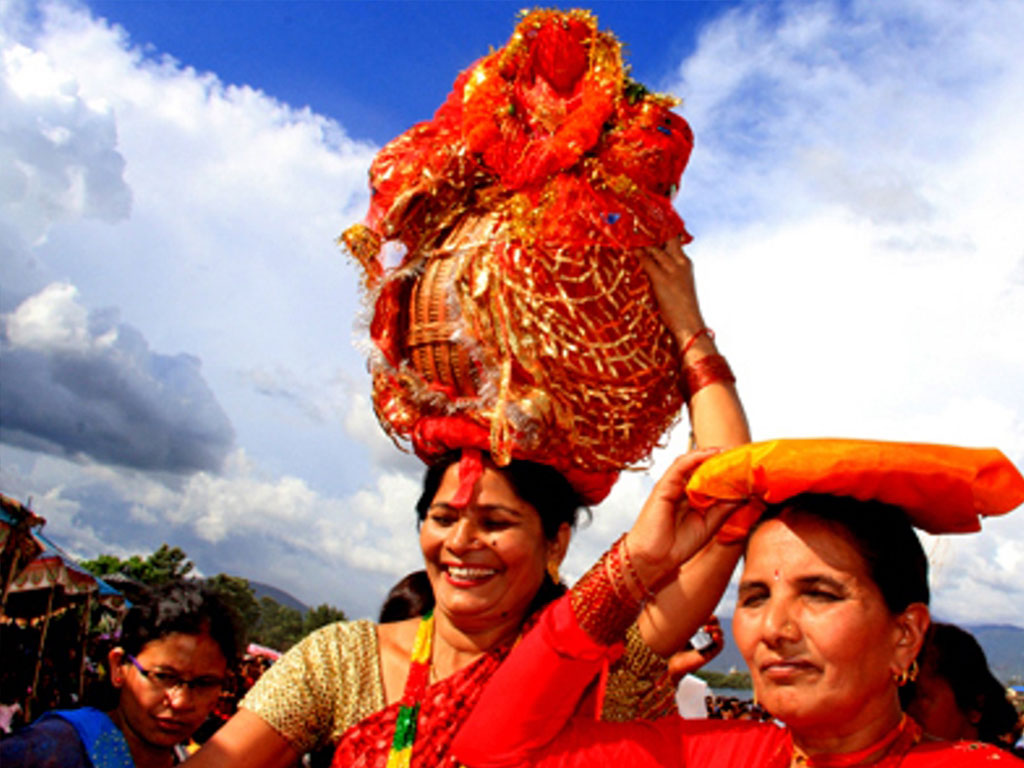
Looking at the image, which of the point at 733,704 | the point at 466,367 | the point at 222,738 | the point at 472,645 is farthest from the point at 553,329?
the point at 733,704

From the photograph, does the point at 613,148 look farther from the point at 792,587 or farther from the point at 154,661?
the point at 154,661

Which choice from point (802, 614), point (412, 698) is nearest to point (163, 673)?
point (412, 698)

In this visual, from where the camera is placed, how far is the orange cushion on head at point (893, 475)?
63.2 inches

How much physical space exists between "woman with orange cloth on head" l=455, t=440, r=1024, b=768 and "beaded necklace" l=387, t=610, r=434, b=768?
0.36 m

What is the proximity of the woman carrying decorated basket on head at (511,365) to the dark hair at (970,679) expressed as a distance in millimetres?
2482

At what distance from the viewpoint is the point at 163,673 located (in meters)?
3.20

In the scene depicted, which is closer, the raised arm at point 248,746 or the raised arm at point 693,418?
the raised arm at point 693,418

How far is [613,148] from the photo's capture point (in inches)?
86.7

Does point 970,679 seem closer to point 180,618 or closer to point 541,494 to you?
point 541,494

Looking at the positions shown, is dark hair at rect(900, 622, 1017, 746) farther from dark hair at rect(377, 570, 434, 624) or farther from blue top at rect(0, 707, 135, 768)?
blue top at rect(0, 707, 135, 768)

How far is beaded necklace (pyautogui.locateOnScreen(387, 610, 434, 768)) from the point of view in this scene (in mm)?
2299

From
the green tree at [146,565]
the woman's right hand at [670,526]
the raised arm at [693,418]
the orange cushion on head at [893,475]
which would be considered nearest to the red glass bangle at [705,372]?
the raised arm at [693,418]

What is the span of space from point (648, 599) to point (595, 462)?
41cm

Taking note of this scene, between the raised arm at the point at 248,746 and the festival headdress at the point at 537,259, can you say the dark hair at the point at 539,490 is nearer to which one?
the festival headdress at the point at 537,259
